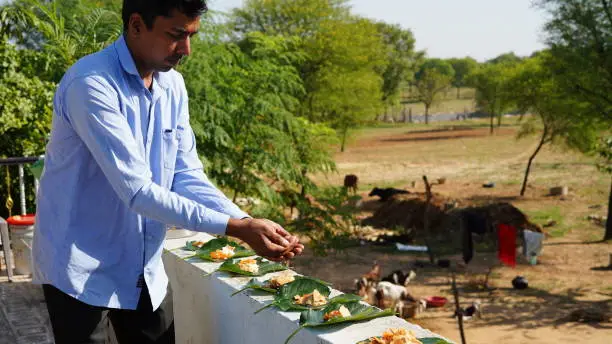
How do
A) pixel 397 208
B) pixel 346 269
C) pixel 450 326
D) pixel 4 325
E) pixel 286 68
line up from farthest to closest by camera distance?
pixel 397 208 < pixel 346 269 < pixel 450 326 < pixel 286 68 < pixel 4 325

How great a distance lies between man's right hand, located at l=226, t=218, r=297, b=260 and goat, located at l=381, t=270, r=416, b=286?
13.2 meters

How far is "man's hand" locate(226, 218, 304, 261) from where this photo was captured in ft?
6.56

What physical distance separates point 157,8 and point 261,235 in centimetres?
65

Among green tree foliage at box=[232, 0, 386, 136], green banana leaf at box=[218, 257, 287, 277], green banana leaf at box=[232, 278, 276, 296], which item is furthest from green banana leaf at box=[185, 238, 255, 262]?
green tree foliage at box=[232, 0, 386, 136]

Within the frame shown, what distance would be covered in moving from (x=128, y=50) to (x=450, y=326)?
1161cm

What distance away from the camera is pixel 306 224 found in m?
11.7

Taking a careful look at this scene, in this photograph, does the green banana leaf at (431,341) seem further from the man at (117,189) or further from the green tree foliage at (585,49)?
the green tree foliage at (585,49)

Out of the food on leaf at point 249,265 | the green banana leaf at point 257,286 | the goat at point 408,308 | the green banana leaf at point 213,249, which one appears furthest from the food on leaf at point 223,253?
the goat at point 408,308

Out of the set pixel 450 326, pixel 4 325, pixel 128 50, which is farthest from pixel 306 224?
pixel 128 50

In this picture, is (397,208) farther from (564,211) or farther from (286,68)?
(286,68)

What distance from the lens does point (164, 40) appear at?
1.93m

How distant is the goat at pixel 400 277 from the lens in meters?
15.1

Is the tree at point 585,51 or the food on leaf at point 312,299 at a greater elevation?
the tree at point 585,51

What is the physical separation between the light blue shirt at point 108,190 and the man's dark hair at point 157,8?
0.12 meters
